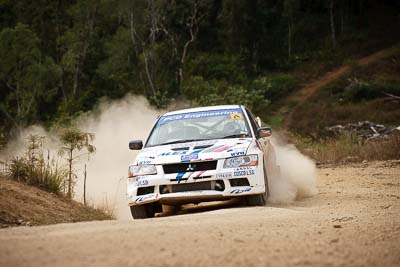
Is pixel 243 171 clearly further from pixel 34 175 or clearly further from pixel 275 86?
pixel 275 86

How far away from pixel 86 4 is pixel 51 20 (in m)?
7.36

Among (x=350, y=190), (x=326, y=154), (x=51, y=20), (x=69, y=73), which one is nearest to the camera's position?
(x=350, y=190)

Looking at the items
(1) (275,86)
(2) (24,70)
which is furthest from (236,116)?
(2) (24,70)

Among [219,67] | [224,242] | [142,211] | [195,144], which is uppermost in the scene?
[219,67]

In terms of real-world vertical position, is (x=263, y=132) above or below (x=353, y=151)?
below

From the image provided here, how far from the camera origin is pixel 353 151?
2122cm

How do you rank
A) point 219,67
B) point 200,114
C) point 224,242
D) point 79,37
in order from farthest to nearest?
point 79,37
point 219,67
point 200,114
point 224,242

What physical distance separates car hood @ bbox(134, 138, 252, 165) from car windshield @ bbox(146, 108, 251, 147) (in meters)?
0.35

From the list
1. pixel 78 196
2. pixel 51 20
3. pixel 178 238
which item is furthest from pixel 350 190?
pixel 51 20

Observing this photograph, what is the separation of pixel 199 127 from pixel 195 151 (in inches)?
47.2

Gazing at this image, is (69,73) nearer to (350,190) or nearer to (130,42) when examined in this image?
(130,42)

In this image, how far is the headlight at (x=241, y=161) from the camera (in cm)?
949

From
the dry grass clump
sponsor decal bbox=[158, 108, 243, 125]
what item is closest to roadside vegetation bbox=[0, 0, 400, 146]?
the dry grass clump

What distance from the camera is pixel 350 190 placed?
12.7 meters
